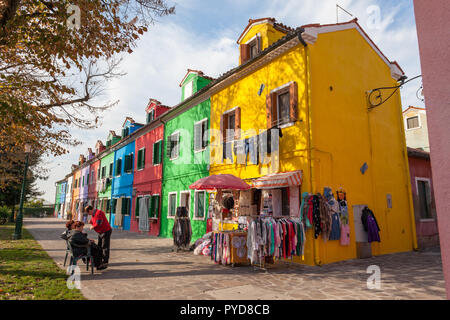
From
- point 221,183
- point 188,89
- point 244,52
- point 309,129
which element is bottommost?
point 221,183

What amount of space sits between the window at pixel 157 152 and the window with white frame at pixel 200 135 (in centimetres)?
427

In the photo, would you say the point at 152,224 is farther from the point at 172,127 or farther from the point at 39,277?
the point at 39,277

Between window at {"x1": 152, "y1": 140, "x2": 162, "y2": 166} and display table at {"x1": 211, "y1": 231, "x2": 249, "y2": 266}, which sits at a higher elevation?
window at {"x1": 152, "y1": 140, "x2": 162, "y2": 166}

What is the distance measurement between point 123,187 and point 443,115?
21734mm

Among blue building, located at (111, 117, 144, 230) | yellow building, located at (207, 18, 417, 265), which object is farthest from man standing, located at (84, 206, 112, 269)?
blue building, located at (111, 117, 144, 230)

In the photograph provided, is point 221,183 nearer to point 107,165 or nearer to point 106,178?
point 106,178

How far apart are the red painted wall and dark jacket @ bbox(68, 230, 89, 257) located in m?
9.93

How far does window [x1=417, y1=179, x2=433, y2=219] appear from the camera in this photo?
12182mm

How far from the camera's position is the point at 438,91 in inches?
113

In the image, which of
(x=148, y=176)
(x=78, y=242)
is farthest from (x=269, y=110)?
(x=148, y=176)

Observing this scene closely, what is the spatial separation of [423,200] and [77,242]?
43.5ft

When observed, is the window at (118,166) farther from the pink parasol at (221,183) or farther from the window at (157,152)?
the pink parasol at (221,183)

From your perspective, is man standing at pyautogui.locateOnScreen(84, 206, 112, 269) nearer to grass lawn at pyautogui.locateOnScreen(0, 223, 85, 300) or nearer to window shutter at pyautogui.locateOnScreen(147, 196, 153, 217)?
grass lawn at pyautogui.locateOnScreen(0, 223, 85, 300)
